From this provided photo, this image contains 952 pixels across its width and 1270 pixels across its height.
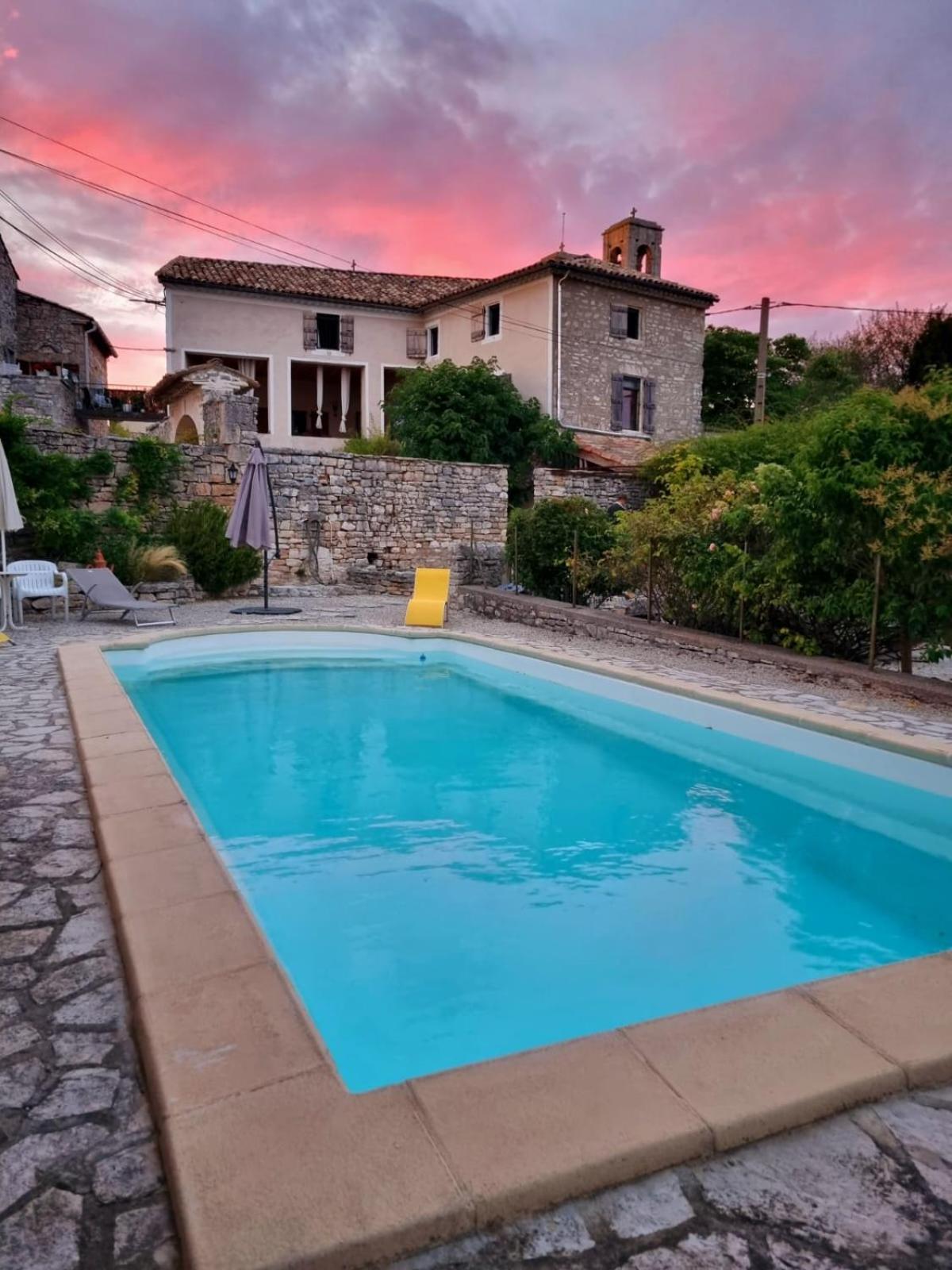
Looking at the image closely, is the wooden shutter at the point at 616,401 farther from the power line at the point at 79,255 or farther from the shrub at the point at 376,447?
the power line at the point at 79,255

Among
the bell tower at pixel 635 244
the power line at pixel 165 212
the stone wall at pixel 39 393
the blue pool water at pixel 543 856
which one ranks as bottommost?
the blue pool water at pixel 543 856

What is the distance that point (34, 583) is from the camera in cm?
1020

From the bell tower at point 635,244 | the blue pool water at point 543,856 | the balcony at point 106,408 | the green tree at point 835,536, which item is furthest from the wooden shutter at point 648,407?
the blue pool water at point 543,856

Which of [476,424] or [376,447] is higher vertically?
[476,424]

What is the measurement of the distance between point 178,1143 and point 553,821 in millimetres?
3384

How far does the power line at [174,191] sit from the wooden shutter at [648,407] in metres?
9.62

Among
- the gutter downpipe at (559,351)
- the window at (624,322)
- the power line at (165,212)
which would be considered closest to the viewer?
the power line at (165,212)

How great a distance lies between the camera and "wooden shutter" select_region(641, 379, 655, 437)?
2452 cm

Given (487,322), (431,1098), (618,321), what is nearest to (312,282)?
(487,322)

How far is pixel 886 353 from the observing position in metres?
28.6

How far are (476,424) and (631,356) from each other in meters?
5.97

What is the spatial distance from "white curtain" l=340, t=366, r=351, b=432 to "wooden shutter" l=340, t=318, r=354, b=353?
0.63 metres

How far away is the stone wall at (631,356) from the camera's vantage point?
74.8 feet

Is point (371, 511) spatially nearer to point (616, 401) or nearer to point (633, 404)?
point (616, 401)
